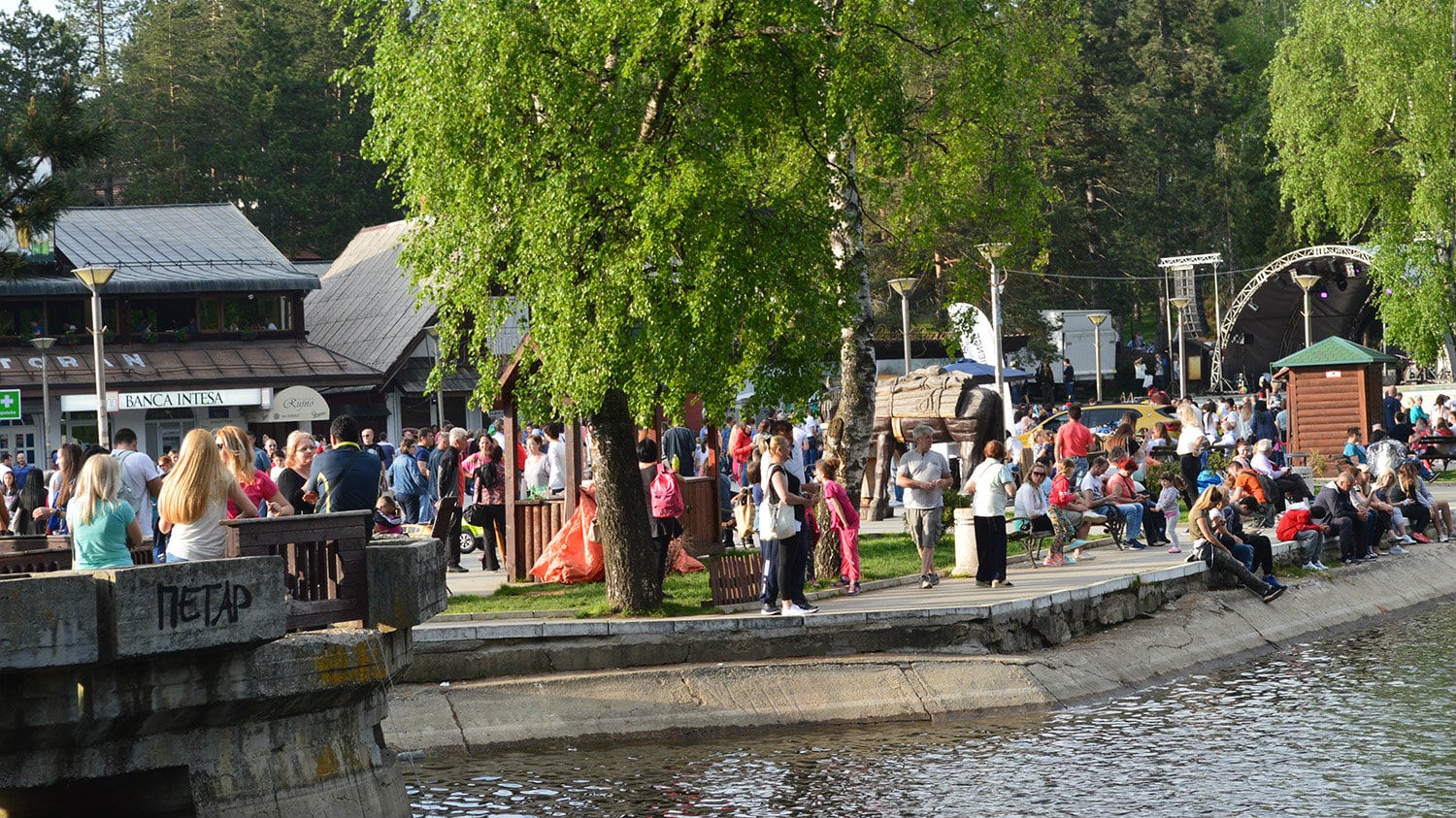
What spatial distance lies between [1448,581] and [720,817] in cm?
1537

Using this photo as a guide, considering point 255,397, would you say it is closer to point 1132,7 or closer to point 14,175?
point 14,175

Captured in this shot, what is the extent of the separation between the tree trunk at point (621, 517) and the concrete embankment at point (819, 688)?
108 cm

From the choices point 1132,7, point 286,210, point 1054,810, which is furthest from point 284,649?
point 1132,7

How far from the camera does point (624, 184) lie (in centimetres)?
1416

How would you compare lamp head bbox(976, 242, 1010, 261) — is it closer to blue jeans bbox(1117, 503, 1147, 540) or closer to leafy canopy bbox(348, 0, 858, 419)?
blue jeans bbox(1117, 503, 1147, 540)

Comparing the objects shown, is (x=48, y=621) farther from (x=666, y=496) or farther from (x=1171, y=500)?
(x=1171, y=500)

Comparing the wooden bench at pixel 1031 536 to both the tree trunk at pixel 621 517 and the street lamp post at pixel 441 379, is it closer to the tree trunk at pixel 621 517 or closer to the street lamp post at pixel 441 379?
the tree trunk at pixel 621 517

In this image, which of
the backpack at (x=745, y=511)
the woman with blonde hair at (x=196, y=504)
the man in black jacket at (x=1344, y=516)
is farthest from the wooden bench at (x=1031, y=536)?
the woman with blonde hair at (x=196, y=504)

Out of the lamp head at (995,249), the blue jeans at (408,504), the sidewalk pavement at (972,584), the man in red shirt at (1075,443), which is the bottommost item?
the sidewalk pavement at (972,584)

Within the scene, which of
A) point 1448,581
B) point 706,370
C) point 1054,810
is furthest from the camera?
point 1448,581

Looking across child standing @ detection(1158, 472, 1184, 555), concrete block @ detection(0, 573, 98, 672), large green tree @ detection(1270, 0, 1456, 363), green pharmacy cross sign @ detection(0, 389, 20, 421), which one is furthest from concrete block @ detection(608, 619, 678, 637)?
large green tree @ detection(1270, 0, 1456, 363)

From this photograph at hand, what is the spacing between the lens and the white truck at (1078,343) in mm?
58125

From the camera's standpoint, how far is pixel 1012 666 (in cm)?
1548

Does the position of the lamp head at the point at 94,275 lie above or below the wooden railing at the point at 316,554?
above
